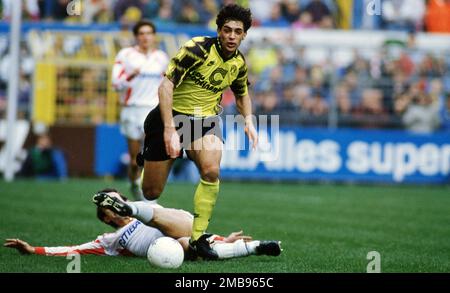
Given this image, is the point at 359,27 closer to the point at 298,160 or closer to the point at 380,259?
the point at 298,160

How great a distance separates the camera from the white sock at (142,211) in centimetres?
883

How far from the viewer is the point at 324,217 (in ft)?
46.8

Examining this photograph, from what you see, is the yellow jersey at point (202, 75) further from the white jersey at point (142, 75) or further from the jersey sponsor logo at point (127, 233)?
the white jersey at point (142, 75)

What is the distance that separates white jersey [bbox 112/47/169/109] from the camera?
15484 mm

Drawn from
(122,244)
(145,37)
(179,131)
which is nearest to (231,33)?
(179,131)

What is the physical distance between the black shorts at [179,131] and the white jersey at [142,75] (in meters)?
5.50

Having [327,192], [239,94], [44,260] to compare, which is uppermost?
[239,94]

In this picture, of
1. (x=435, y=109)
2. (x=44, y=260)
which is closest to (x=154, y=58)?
(x=44, y=260)

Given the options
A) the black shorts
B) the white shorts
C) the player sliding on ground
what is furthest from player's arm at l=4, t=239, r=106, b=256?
the white shorts

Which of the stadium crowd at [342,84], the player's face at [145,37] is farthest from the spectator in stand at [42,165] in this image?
the player's face at [145,37]

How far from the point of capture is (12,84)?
21.1 m

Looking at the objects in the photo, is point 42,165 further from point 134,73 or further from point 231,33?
point 231,33

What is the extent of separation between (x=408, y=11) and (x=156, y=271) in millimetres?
18155

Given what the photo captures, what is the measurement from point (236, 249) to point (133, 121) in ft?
21.8
